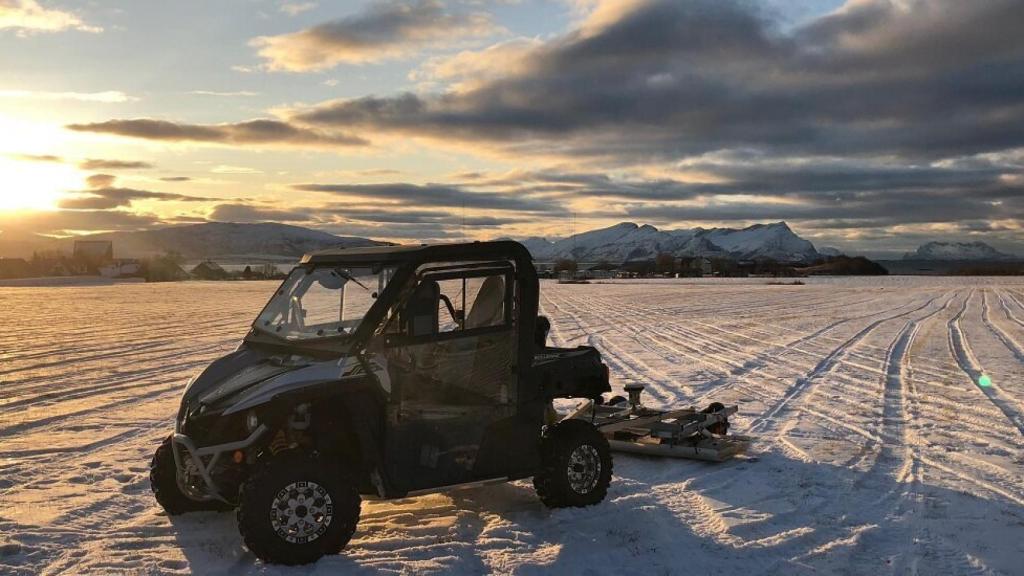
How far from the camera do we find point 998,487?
23.9ft

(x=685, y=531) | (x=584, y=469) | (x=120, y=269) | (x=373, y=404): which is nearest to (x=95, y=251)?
(x=120, y=269)

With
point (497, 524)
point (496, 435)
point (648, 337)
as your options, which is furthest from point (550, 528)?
point (648, 337)

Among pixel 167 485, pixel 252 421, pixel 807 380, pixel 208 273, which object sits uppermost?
pixel 208 273

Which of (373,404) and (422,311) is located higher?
(422,311)

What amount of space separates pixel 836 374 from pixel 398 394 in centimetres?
1060

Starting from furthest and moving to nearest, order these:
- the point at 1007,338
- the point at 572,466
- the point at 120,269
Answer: the point at 120,269 < the point at 1007,338 < the point at 572,466

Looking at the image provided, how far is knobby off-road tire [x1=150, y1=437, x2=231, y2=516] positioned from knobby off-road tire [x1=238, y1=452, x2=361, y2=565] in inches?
53.8

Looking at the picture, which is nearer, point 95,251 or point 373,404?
point 373,404

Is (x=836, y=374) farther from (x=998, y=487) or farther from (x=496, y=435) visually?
(x=496, y=435)

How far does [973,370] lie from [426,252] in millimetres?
12846

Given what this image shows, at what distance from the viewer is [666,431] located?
847cm

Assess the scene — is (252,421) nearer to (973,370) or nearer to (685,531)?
(685,531)

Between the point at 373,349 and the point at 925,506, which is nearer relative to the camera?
the point at 373,349

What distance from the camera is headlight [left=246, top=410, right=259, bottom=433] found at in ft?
18.3
